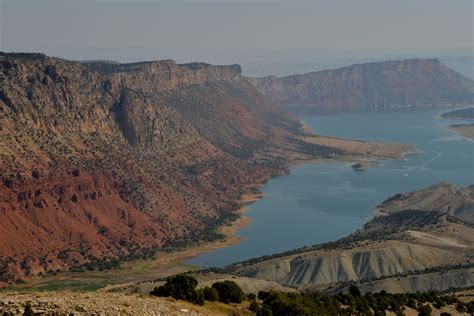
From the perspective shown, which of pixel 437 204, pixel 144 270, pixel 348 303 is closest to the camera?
pixel 348 303

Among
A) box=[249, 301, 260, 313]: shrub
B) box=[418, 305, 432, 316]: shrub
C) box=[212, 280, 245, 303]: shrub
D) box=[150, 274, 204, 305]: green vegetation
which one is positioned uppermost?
box=[150, 274, 204, 305]: green vegetation

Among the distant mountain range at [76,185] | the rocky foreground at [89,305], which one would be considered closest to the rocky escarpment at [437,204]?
the distant mountain range at [76,185]

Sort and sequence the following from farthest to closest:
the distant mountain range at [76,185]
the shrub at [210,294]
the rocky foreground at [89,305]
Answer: the distant mountain range at [76,185]
the shrub at [210,294]
the rocky foreground at [89,305]

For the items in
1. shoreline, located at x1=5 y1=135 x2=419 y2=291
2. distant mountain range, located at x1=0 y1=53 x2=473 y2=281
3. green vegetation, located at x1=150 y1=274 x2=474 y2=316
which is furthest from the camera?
distant mountain range, located at x1=0 y1=53 x2=473 y2=281

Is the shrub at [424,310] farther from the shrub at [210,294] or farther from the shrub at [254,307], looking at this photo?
the shrub at [210,294]

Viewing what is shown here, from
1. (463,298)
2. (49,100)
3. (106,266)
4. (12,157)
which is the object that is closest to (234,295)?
(463,298)

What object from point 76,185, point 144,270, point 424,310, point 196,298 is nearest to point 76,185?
point 76,185

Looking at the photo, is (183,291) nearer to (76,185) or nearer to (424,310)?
(424,310)

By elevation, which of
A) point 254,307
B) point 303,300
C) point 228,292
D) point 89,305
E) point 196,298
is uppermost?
point 89,305

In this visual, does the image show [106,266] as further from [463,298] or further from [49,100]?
[463,298]

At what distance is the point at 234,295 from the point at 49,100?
392 feet

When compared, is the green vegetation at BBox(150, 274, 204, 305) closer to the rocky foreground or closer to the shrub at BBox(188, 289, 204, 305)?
the shrub at BBox(188, 289, 204, 305)

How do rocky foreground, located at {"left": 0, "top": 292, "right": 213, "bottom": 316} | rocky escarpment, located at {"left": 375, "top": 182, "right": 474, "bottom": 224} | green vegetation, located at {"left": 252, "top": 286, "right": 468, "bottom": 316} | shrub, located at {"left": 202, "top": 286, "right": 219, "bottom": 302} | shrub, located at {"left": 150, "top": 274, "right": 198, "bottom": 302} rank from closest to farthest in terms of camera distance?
1. rocky foreground, located at {"left": 0, "top": 292, "right": 213, "bottom": 316}
2. shrub, located at {"left": 150, "top": 274, "right": 198, "bottom": 302}
3. shrub, located at {"left": 202, "top": 286, "right": 219, "bottom": 302}
4. green vegetation, located at {"left": 252, "top": 286, "right": 468, "bottom": 316}
5. rocky escarpment, located at {"left": 375, "top": 182, "right": 474, "bottom": 224}

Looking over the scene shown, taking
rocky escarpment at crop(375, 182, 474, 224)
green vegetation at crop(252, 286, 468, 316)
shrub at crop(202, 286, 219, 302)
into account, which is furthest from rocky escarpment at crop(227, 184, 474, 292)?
shrub at crop(202, 286, 219, 302)
